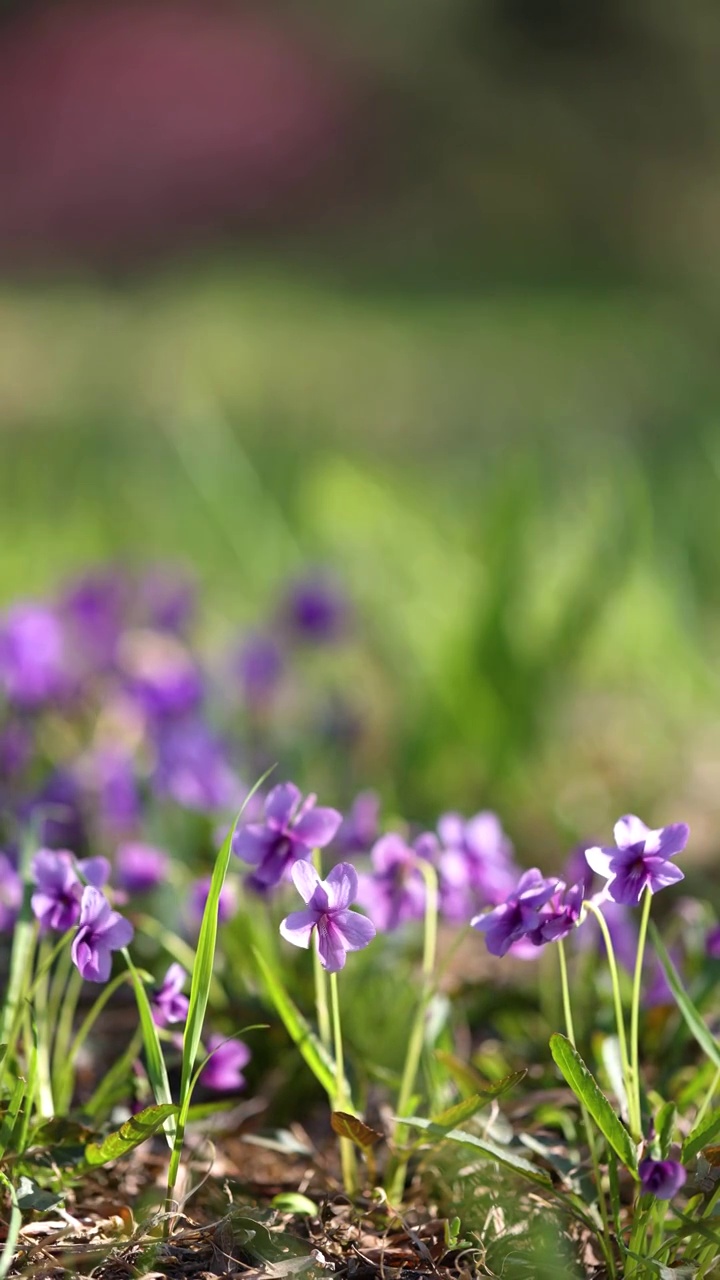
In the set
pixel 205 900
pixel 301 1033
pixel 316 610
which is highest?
pixel 301 1033

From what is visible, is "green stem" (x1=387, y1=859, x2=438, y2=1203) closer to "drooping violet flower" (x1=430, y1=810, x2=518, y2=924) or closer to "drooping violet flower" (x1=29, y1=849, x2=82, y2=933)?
"drooping violet flower" (x1=430, y1=810, x2=518, y2=924)

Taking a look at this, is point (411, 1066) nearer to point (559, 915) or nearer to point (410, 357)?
point (559, 915)

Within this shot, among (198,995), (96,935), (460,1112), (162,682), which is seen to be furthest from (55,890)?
(162,682)

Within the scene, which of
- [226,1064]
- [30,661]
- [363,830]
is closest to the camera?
[226,1064]

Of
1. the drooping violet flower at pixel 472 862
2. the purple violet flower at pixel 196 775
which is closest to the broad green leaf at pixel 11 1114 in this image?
the drooping violet flower at pixel 472 862

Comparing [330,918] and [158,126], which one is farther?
[158,126]
